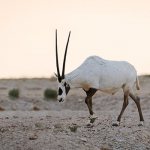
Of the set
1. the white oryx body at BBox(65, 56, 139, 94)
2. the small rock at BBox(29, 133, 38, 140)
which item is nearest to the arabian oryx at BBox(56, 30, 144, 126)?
the white oryx body at BBox(65, 56, 139, 94)

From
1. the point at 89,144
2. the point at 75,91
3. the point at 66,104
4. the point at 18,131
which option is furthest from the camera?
the point at 75,91

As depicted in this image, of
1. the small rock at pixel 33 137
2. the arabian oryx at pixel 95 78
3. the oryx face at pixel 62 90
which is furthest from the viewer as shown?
the arabian oryx at pixel 95 78

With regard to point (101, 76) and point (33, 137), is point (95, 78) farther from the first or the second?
point (33, 137)

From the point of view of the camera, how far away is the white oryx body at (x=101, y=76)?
1938 centimetres

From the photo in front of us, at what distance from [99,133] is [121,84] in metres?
2.12

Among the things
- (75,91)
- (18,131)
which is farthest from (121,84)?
(75,91)

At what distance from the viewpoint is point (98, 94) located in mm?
44312

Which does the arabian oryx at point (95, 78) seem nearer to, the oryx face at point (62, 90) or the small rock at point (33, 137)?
the oryx face at point (62, 90)

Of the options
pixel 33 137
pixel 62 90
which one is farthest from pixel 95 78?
pixel 33 137

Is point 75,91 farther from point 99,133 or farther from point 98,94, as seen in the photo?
point 99,133

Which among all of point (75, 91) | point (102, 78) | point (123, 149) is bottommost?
point (75, 91)

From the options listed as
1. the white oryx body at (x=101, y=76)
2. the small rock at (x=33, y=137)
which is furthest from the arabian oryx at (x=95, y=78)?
the small rock at (x=33, y=137)

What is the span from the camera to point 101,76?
19.6 metres

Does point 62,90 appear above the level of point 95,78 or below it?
below
